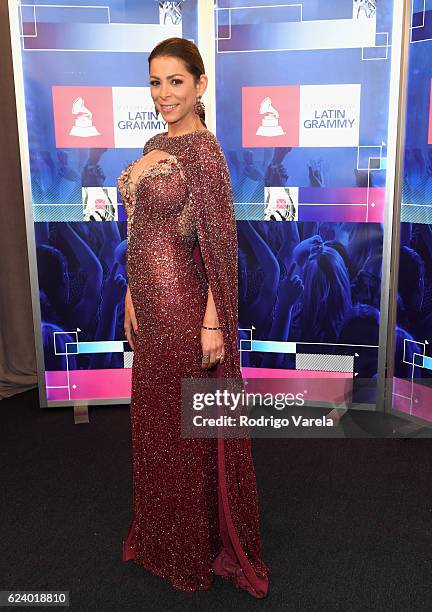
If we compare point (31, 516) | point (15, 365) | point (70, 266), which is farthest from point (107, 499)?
point (15, 365)

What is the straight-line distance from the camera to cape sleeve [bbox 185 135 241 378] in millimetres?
1754

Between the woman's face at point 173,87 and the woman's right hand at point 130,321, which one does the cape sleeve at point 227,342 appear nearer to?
the woman's face at point 173,87

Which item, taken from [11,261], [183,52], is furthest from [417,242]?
[11,261]

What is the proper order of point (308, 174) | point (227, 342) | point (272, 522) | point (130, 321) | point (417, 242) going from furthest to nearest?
1. point (308, 174)
2. point (417, 242)
3. point (272, 522)
4. point (130, 321)
5. point (227, 342)

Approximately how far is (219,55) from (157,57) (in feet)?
4.73

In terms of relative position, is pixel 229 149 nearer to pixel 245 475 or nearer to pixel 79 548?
pixel 245 475

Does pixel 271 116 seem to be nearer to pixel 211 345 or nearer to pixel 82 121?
pixel 82 121

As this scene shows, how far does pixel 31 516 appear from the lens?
98.0 inches

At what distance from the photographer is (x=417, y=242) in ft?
10.1

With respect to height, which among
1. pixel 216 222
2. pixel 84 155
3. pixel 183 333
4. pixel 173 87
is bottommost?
pixel 183 333

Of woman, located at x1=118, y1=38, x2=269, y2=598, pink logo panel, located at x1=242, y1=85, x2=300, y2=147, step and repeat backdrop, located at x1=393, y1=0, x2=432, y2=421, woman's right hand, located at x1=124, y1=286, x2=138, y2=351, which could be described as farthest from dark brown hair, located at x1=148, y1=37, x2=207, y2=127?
step and repeat backdrop, located at x1=393, y1=0, x2=432, y2=421

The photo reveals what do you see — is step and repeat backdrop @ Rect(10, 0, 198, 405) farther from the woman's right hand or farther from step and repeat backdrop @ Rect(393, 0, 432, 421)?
the woman's right hand

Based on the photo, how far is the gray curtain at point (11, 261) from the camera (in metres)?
3.68

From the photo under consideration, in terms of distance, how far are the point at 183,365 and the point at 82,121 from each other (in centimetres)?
174
